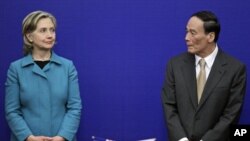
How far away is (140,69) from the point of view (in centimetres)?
400

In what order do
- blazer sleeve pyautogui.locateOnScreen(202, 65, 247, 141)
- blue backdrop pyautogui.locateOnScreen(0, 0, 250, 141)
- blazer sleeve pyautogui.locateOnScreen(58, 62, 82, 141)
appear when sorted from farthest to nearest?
blue backdrop pyautogui.locateOnScreen(0, 0, 250, 141) → blazer sleeve pyautogui.locateOnScreen(58, 62, 82, 141) → blazer sleeve pyautogui.locateOnScreen(202, 65, 247, 141)

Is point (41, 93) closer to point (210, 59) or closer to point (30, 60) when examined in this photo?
point (30, 60)

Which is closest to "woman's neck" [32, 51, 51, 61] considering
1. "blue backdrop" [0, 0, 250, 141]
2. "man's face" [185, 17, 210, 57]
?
"blue backdrop" [0, 0, 250, 141]

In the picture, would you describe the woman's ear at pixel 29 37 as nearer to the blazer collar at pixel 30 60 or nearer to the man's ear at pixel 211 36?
the blazer collar at pixel 30 60

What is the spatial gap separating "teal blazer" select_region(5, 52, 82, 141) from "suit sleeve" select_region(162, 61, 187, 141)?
0.63 meters

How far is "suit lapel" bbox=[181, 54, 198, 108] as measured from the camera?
3.37 metres

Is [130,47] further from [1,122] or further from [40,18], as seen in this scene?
[1,122]

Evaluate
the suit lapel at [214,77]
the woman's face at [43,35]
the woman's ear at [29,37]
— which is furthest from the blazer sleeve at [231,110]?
the woman's ear at [29,37]

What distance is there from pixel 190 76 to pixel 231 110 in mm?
368

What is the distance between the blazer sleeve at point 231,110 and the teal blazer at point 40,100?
3.18ft

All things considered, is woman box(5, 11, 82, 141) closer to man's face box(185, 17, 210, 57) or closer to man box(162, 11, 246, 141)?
man box(162, 11, 246, 141)

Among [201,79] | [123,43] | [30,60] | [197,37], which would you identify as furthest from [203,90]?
[30,60]

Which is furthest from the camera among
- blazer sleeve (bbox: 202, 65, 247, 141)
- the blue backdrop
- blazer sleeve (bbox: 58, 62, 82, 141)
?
the blue backdrop

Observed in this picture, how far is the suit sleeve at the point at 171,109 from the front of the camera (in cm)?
333
